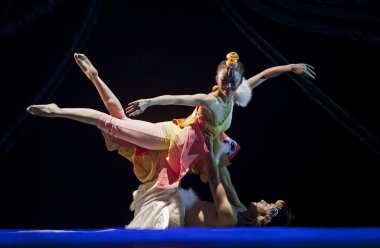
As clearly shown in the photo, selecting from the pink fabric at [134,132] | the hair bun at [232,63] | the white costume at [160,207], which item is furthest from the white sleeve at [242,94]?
the white costume at [160,207]

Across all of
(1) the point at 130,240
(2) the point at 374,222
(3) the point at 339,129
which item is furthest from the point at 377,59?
(1) the point at 130,240

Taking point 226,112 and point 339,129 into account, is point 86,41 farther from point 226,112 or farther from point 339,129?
point 339,129

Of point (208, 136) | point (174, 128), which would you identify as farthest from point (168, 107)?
point (208, 136)

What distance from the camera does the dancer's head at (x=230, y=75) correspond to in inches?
88.8

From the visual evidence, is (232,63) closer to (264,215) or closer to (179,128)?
(179,128)

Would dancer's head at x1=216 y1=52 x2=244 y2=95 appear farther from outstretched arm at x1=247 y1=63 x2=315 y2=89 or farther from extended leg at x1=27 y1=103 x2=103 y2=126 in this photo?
extended leg at x1=27 y1=103 x2=103 y2=126

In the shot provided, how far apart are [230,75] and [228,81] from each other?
3 centimetres

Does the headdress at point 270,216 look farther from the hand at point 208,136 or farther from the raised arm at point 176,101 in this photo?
the raised arm at point 176,101

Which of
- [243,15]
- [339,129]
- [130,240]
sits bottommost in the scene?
[130,240]

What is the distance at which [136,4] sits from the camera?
3.12 m

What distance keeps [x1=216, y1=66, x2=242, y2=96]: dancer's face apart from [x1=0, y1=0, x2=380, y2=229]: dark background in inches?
31.5

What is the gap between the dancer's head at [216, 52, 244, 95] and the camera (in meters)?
2.26

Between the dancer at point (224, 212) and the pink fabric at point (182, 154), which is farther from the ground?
the pink fabric at point (182, 154)

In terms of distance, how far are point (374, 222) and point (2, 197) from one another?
2.22 metres
